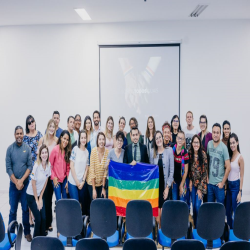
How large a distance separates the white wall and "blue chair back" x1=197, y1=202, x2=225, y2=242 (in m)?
3.69

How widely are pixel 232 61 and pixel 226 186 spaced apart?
11.7 feet

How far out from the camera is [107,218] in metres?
3.72

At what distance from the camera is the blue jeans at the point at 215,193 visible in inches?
181

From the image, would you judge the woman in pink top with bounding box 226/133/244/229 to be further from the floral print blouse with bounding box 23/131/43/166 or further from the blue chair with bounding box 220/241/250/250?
the floral print blouse with bounding box 23/131/43/166

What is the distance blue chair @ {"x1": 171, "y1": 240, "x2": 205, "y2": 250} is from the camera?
2799mm

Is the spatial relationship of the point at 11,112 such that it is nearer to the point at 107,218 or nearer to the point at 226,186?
the point at 107,218

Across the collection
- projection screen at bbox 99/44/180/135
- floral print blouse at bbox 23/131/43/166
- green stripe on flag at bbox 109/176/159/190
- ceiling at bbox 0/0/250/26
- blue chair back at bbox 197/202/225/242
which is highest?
ceiling at bbox 0/0/250/26

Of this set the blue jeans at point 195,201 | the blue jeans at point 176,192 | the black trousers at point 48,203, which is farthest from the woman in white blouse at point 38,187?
the blue jeans at point 195,201

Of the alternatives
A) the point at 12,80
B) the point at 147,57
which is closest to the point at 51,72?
the point at 12,80

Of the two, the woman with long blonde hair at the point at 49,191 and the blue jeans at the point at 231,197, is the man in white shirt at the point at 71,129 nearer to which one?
the woman with long blonde hair at the point at 49,191

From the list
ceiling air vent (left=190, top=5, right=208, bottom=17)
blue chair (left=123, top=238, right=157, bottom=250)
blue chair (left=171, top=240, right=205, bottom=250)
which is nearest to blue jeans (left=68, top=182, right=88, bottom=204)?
blue chair (left=123, top=238, right=157, bottom=250)

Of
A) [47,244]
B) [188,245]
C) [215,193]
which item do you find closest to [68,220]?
[47,244]

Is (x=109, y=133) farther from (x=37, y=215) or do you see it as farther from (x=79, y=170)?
(x=37, y=215)

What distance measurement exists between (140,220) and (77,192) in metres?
1.40
